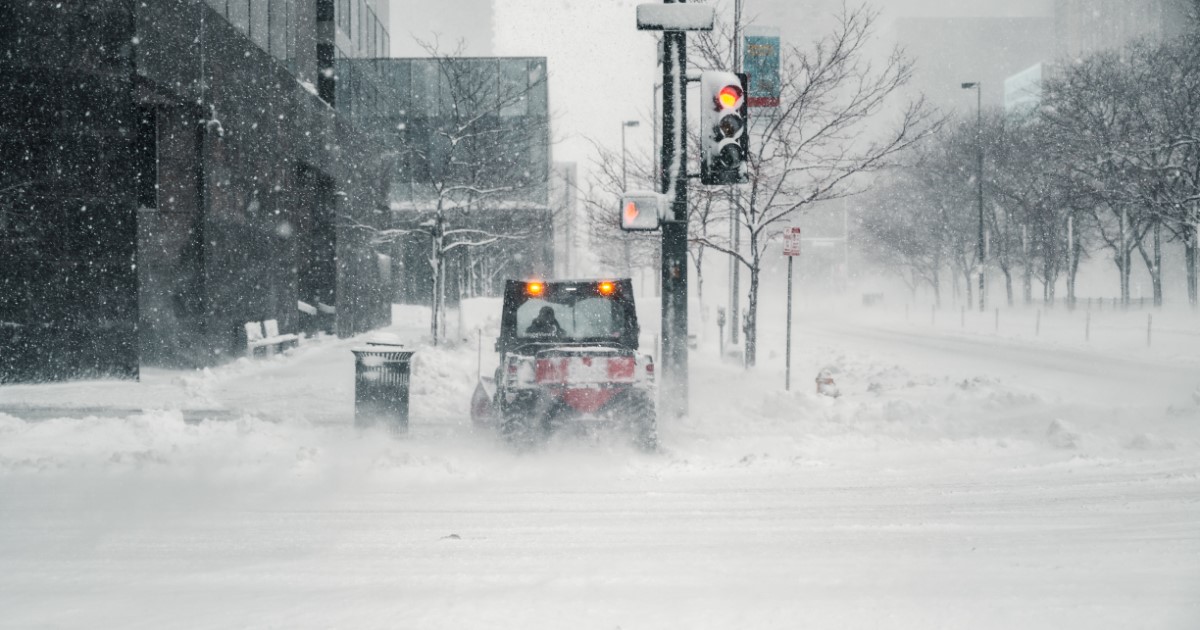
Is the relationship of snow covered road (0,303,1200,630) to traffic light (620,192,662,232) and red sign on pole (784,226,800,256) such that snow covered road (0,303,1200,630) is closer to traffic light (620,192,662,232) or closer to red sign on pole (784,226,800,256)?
traffic light (620,192,662,232)

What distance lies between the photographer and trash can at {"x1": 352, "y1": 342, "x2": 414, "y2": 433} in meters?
10.4

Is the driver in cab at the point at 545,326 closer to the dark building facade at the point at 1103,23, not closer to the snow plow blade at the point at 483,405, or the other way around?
the snow plow blade at the point at 483,405

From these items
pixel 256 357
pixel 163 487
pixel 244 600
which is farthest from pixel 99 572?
pixel 256 357

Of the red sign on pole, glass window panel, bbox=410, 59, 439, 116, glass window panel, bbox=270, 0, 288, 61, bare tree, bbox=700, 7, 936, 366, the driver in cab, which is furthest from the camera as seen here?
glass window panel, bbox=410, 59, 439, 116

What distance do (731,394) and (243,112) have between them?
11832mm

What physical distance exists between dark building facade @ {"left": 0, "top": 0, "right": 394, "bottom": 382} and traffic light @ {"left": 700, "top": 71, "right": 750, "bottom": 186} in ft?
32.3

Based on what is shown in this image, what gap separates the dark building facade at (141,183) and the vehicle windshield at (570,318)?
8.04 metres

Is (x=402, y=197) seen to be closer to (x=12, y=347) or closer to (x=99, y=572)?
(x=12, y=347)

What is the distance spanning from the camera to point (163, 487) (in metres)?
7.66

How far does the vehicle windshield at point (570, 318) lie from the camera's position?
33.5 feet

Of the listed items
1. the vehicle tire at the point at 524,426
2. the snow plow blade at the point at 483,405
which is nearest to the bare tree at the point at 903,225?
the snow plow blade at the point at 483,405

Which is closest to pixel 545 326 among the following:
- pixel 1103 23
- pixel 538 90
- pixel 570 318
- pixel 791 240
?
pixel 570 318

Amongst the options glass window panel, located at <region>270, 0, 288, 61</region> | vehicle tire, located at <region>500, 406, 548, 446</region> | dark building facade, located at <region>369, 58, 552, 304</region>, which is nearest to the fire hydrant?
vehicle tire, located at <region>500, 406, 548, 446</region>

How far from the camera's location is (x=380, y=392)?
408 inches
